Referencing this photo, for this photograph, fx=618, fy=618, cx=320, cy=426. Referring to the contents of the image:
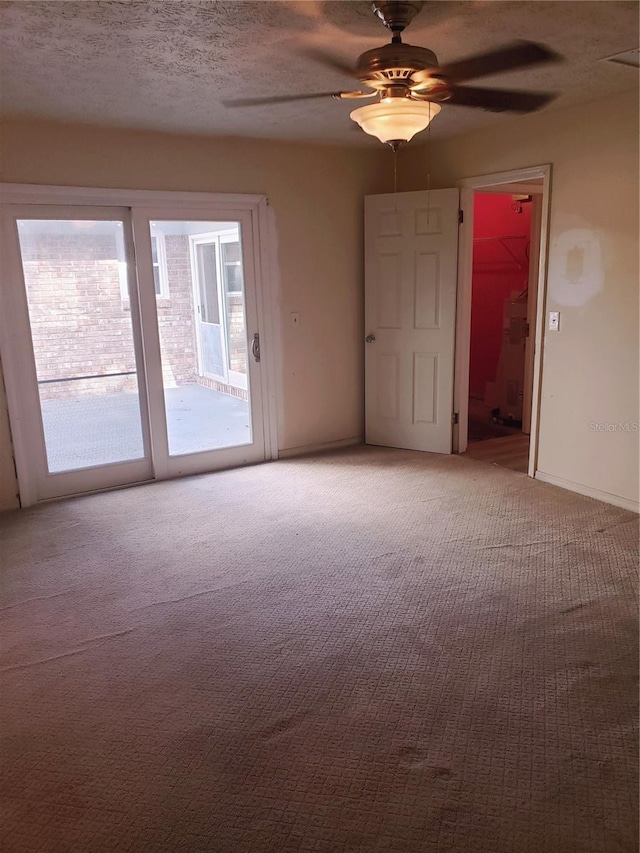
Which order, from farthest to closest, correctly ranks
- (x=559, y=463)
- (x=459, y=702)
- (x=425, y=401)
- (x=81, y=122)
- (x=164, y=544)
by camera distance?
(x=425, y=401), (x=559, y=463), (x=81, y=122), (x=164, y=544), (x=459, y=702)

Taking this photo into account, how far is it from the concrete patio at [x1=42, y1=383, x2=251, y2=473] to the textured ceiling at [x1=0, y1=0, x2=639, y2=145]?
1.85 metres

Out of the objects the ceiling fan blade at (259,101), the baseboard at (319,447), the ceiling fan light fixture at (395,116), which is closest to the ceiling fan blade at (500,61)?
the ceiling fan light fixture at (395,116)

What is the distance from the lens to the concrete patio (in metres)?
4.30

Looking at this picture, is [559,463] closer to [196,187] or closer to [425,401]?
[425,401]

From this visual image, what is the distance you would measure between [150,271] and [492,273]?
3864 millimetres

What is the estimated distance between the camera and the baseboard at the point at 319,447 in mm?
5176

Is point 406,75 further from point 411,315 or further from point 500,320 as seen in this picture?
point 500,320

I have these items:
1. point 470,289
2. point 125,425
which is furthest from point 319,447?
point 470,289

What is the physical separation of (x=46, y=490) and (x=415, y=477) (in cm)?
262

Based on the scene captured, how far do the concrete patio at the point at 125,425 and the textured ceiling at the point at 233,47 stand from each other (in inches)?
72.8

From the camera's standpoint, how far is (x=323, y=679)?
7.73ft

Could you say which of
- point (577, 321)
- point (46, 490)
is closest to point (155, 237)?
point (46, 490)

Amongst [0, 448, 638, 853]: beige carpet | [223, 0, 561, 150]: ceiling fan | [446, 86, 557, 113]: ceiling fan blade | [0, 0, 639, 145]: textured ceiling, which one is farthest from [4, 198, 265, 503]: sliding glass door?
[446, 86, 557, 113]: ceiling fan blade

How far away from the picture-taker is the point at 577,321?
3992mm
